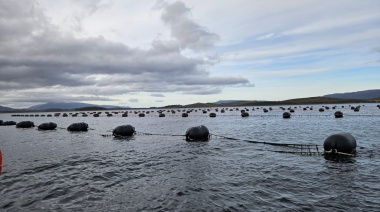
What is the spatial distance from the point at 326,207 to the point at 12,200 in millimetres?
17203

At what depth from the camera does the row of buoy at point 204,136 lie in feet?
83.9

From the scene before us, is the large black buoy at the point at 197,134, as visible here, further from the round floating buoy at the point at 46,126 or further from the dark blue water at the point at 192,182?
the round floating buoy at the point at 46,126

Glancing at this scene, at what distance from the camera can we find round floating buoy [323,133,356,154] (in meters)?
25.4

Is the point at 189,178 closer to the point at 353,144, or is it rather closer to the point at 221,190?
the point at 221,190

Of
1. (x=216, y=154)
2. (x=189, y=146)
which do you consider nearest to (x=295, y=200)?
(x=216, y=154)

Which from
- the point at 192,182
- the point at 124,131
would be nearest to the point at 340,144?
the point at 192,182

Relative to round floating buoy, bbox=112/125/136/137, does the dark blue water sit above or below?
below

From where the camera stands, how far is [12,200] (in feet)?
51.1

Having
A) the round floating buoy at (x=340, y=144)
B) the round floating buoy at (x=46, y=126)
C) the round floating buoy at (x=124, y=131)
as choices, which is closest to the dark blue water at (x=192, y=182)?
the round floating buoy at (x=340, y=144)

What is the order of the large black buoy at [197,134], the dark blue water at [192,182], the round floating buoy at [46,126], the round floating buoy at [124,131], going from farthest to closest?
the round floating buoy at [46,126] < the round floating buoy at [124,131] < the large black buoy at [197,134] < the dark blue water at [192,182]

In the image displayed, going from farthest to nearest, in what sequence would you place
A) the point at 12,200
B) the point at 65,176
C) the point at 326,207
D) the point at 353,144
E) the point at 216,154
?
the point at 216,154 → the point at 353,144 → the point at 65,176 → the point at 12,200 → the point at 326,207

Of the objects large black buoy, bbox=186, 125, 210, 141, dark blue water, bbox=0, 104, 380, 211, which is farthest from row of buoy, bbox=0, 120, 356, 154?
dark blue water, bbox=0, 104, 380, 211

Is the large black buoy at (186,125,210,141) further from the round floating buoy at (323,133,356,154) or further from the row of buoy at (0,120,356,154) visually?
the round floating buoy at (323,133,356,154)

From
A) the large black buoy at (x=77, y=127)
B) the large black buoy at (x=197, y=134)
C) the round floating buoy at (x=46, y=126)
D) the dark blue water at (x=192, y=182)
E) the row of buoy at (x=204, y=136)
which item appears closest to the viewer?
the dark blue water at (x=192, y=182)
